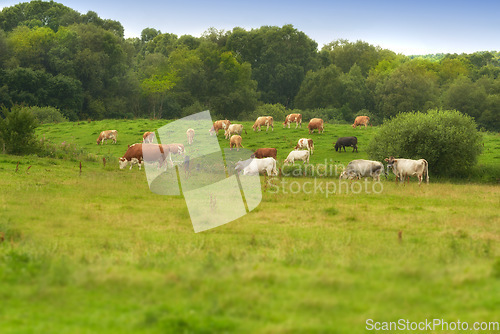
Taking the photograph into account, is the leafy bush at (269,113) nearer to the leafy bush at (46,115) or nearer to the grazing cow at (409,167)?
the leafy bush at (46,115)

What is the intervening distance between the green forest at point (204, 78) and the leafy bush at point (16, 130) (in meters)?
30.6

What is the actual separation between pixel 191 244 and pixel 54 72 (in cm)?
6540

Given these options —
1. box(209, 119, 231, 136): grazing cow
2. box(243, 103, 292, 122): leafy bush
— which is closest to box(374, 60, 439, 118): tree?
box(243, 103, 292, 122): leafy bush

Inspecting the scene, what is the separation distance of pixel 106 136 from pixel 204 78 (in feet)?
135

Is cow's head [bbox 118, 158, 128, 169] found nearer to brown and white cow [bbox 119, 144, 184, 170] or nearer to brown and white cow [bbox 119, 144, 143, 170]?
brown and white cow [bbox 119, 144, 184, 170]

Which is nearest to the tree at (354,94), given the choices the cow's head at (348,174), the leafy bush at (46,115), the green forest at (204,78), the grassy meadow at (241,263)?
the green forest at (204,78)

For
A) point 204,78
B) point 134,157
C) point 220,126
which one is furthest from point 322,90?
point 134,157

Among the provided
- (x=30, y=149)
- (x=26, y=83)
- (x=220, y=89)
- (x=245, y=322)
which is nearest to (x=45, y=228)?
(x=245, y=322)

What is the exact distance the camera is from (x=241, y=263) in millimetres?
10328

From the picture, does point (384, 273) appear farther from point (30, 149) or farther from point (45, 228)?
point (30, 149)

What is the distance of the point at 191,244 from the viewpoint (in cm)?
1274

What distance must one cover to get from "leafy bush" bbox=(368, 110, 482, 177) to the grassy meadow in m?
11.1

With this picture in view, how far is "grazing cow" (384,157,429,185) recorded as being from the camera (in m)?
28.6

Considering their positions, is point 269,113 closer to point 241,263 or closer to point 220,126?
point 220,126
